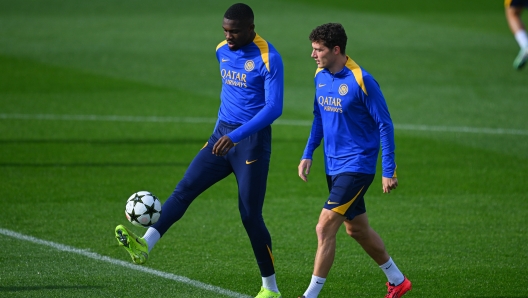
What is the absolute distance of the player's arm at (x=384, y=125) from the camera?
6887 mm

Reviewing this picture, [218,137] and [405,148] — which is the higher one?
[218,137]

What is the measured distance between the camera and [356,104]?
22.9 ft

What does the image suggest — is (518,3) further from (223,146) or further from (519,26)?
(223,146)

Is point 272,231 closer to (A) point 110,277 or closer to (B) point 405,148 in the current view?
(A) point 110,277

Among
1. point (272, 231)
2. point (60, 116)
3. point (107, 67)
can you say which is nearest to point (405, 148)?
point (272, 231)

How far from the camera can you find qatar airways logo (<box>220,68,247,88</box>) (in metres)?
7.35

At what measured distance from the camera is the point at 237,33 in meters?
7.24

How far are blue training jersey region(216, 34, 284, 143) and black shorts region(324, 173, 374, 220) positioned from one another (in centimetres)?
85

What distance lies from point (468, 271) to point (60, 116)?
397 inches

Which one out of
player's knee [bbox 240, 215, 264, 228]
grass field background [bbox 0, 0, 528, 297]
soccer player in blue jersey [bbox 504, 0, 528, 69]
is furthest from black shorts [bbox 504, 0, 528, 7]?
player's knee [bbox 240, 215, 264, 228]

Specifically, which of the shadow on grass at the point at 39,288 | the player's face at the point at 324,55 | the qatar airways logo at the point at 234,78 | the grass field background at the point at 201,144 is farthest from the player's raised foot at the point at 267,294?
the player's face at the point at 324,55

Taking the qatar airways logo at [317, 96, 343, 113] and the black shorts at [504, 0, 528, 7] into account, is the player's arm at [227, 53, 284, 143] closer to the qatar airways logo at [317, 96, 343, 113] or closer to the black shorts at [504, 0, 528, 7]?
the qatar airways logo at [317, 96, 343, 113]

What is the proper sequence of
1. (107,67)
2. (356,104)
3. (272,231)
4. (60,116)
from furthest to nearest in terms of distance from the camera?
(107,67), (60,116), (272,231), (356,104)

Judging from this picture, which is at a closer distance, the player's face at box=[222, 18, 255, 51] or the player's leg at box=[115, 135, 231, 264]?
the player's face at box=[222, 18, 255, 51]
